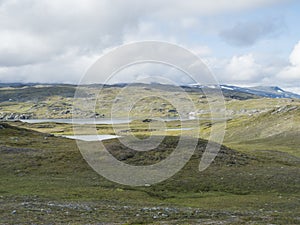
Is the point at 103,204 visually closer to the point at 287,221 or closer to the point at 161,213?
the point at 161,213

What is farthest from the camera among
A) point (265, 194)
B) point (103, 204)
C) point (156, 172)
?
point (156, 172)

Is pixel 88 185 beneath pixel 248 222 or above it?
Answer: beneath

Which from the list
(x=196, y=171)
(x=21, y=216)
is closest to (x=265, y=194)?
(x=196, y=171)

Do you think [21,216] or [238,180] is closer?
[21,216]

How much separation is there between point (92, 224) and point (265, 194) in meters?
28.8

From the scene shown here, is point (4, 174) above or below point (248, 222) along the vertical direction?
below

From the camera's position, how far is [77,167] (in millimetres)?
60281

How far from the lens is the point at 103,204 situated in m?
37.0

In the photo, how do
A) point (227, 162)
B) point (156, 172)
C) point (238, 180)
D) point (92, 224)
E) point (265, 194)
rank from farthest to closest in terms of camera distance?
1. point (227, 162)
2. point (156, 172)
3. point (238, 180)
4. point (265, 194)
5. point (92, 224)

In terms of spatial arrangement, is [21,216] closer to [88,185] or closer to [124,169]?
[88,185]

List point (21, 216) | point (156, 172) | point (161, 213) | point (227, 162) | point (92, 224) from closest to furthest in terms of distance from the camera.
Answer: point (92, 224) → point (21, 216) → point (161, 213) → point (156, 172) → point (227, 162)

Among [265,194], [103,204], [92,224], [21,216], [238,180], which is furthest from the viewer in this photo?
[238,180]

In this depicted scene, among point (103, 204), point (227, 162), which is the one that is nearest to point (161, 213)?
point (103, 204)

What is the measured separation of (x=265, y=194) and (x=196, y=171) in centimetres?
1281
